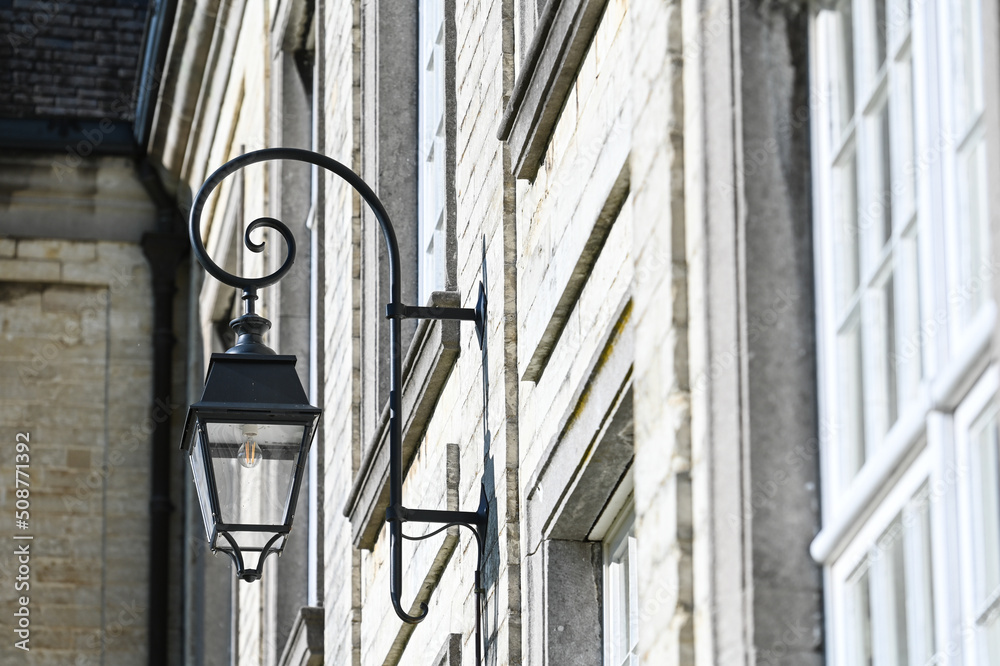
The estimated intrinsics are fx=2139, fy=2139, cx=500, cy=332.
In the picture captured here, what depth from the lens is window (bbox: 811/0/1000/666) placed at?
3.21 metres

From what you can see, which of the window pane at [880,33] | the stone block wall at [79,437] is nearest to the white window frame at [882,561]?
the window pane at [880,33]

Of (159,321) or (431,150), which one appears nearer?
(431,150)

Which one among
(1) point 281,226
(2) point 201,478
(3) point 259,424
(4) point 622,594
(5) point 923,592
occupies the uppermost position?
(1) point 281,226

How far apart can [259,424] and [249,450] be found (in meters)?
0.09

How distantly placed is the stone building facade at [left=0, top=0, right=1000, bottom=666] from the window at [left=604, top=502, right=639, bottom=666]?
0.04ft

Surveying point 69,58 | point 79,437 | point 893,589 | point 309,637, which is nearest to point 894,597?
point 893,589

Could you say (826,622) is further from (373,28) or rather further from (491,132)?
(373,28)

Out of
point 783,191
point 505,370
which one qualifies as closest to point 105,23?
point 505,370

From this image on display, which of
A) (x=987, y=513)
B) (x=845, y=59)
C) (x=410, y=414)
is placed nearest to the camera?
(x=987, y=513)

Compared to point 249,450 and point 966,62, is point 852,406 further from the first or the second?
point 249,450

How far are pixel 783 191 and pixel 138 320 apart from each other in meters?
14.9

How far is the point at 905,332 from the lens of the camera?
3.59 metres

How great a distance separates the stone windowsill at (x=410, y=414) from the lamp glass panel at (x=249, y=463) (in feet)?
2.35

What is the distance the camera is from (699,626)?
408 centimetres
